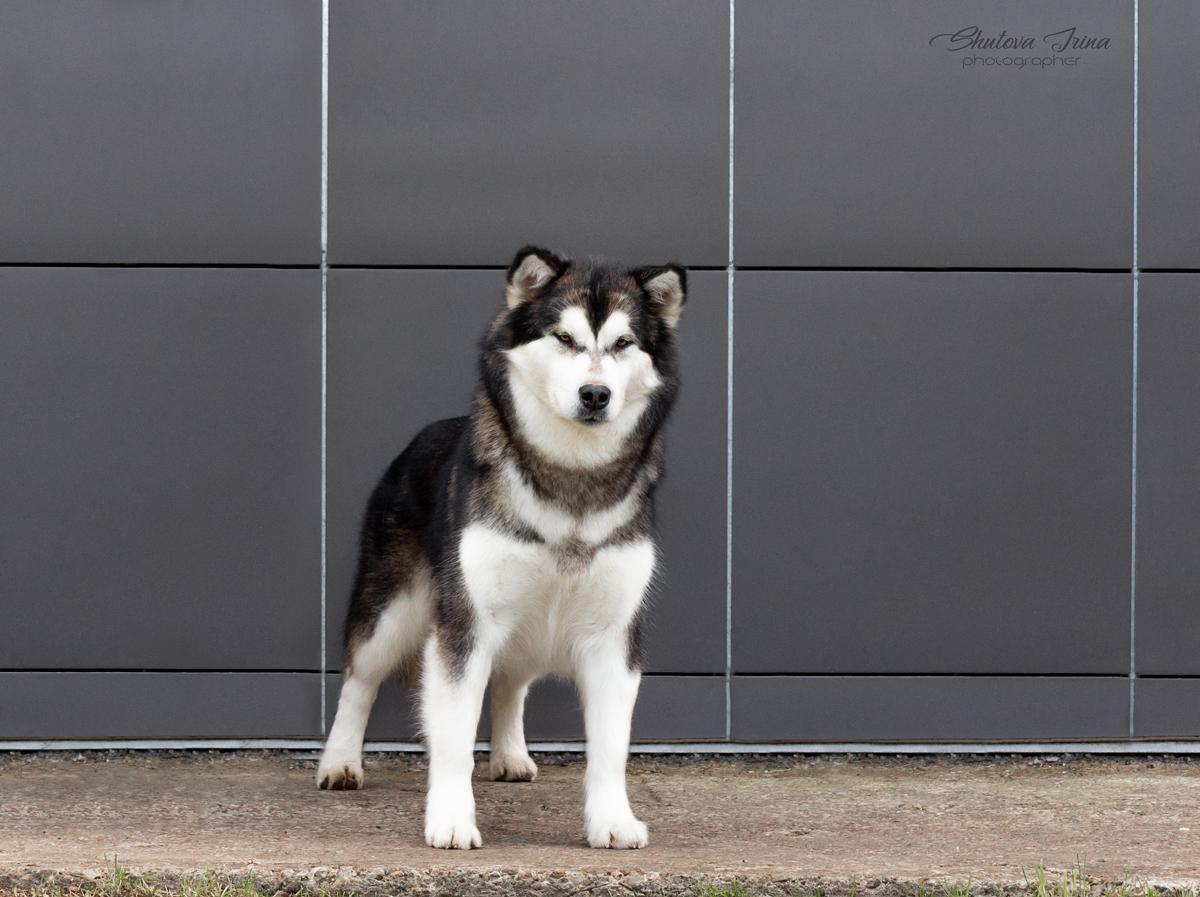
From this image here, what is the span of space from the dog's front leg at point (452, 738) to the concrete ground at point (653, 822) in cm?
11

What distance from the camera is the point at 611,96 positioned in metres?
6.30

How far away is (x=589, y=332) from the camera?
434 centimetres

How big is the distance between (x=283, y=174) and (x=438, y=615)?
2.61 m

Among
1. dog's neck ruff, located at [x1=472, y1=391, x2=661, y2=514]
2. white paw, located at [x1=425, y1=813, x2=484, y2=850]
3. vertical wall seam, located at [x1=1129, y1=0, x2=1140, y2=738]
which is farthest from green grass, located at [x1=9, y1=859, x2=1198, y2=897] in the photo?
vertical wall seam, located at [x1=1129, y1=0, x2=1140, y2=738]

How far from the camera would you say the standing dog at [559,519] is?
4379 millimetres

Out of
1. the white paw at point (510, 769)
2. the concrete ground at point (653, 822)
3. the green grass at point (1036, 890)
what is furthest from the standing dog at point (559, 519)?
the white paw at point (510, 769)

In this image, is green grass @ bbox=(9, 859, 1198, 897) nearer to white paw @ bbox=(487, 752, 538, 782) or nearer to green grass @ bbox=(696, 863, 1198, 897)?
green grass @ bbox=(696, 863, 1198, 897)

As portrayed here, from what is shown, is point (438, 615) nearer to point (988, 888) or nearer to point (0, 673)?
point (988, 888)

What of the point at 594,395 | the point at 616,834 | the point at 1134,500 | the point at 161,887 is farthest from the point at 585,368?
the point at 1134,500

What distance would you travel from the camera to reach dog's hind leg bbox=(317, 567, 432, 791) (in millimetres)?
5328

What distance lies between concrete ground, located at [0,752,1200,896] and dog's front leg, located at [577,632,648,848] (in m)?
0.08

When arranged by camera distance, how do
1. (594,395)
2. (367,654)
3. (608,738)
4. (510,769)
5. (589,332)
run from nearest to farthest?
(594,395), (589,332), (608,738), (367,654), (510,769)

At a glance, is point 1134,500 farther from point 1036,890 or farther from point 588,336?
point 588,336

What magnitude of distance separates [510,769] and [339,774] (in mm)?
711
